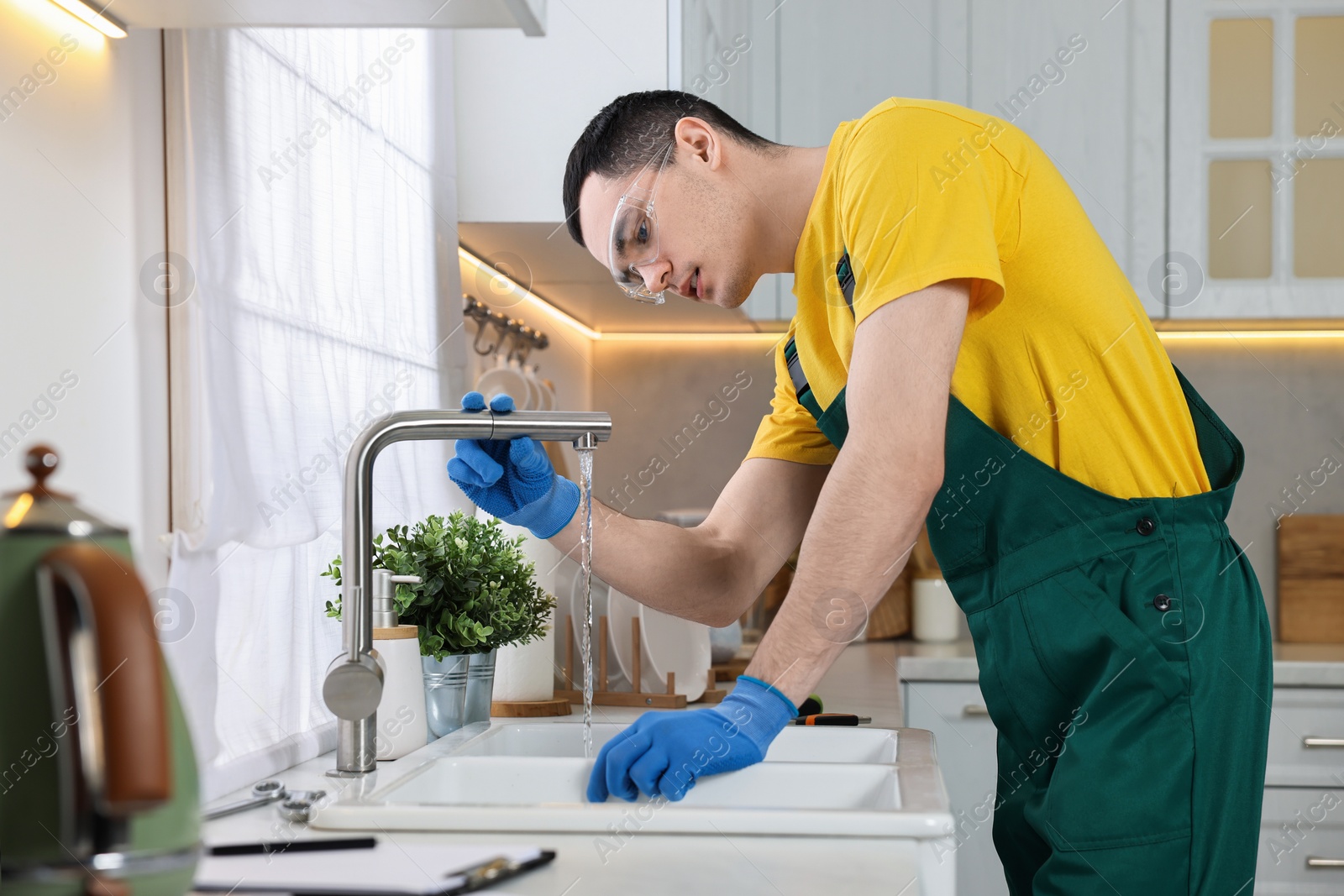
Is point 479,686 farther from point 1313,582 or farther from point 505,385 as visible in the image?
point 1313,582

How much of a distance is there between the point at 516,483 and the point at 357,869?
592 mm

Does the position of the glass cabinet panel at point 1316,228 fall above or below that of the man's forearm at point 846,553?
above

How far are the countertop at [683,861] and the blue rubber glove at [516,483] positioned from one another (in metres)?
0.40

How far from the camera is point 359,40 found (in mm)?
1518

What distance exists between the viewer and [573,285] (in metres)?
2.23

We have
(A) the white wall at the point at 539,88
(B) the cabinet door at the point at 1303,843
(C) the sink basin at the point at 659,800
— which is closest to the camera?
(C) the sink basin at the point at 659,800

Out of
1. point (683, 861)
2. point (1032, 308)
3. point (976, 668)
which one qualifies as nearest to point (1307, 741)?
point (976, 668)

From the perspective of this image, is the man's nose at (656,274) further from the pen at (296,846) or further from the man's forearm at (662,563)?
the pen at (296,846)

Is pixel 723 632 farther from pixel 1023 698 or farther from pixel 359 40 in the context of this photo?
pixel 359 40

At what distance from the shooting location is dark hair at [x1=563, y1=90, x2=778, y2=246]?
1.17 m

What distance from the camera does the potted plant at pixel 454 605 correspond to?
125 centimetres

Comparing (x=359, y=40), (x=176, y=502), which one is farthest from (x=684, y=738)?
(x=359, y=40)

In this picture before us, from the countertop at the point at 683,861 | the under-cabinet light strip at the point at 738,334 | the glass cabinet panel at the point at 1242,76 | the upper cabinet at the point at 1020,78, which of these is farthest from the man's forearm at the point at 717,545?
the glass cabinet panel at the point at 1242,76

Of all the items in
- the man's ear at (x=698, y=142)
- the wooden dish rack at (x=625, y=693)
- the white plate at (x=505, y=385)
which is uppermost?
the man's ear at (x=698, y=142)
